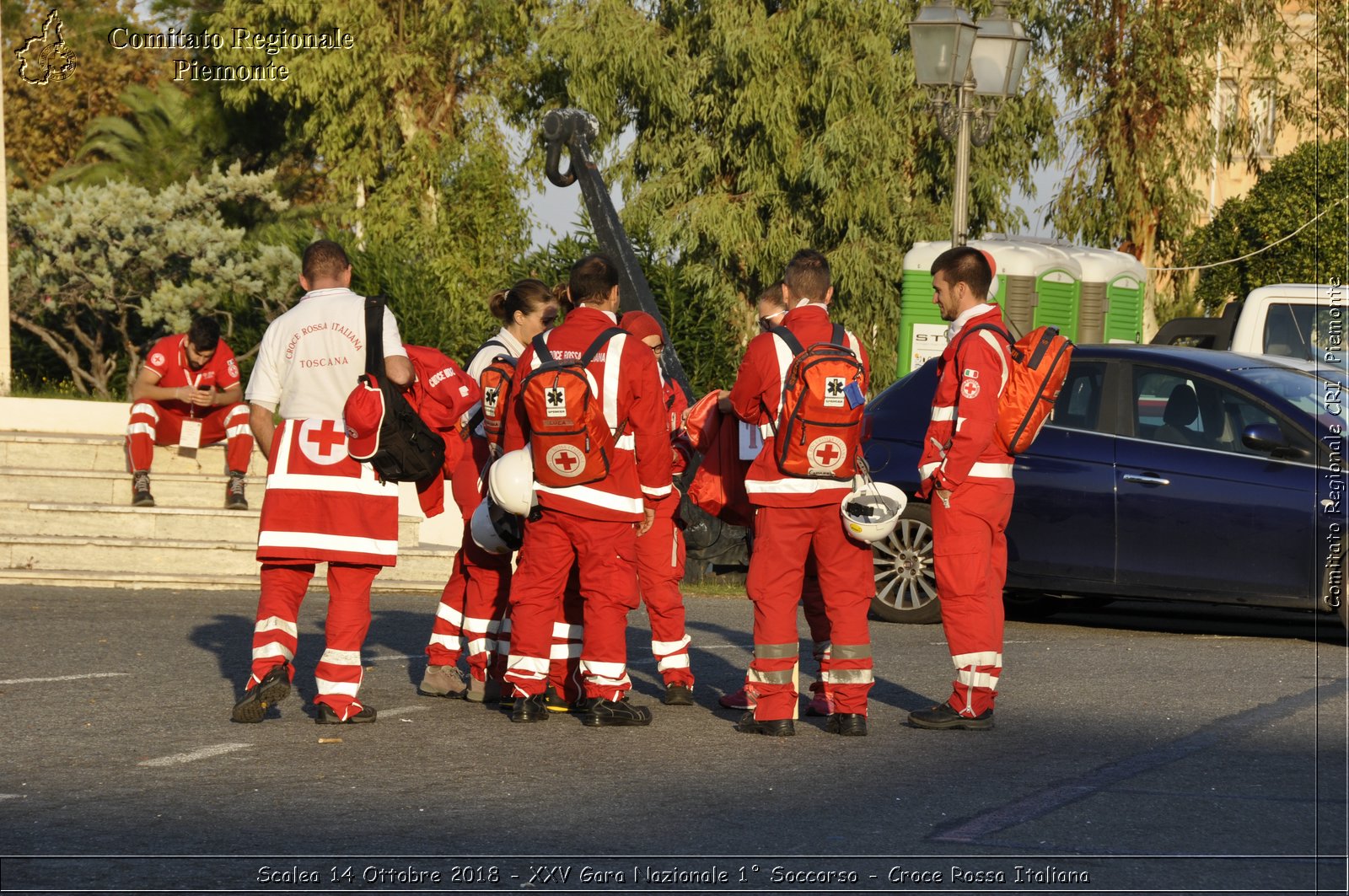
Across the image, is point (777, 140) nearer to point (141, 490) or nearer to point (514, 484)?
point (141, 490)

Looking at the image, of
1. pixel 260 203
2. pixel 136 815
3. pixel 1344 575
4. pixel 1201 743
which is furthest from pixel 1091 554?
pixel 260 203

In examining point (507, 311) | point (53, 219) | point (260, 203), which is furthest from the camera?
point (260, 203)

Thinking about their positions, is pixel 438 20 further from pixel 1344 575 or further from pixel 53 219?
pixel 1344 575

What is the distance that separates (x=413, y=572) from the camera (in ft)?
46.3

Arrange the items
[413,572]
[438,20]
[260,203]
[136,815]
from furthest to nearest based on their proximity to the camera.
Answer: [260,203]
[438,20]
[413,572]
[136,815]

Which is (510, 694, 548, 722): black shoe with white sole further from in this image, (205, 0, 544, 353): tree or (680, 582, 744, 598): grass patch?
(205, 0, 544, 353): tree

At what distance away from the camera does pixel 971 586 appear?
7.81m

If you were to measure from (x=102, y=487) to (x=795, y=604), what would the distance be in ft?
28.7

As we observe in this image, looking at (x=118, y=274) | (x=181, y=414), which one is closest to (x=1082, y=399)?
(x=181, y=414)

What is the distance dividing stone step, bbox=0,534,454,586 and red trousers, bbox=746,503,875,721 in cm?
701

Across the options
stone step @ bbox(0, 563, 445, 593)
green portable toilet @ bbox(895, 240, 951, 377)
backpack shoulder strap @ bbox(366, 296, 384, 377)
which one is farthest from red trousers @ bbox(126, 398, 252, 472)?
green portable toilet @ bbox(895, 240, 951, 377)

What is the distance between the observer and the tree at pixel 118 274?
24.6m

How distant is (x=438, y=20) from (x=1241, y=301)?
15296 mm

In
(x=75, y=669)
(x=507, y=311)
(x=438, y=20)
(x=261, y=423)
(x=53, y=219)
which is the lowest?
(x=75, y=669)
